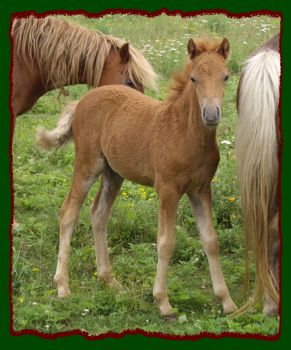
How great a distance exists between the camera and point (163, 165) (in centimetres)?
511

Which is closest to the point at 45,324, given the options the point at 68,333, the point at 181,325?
the point at 68,333

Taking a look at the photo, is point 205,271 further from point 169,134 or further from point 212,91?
point 212,91

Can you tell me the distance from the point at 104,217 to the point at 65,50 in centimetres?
196

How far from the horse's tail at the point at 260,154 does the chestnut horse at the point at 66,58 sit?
2297mm

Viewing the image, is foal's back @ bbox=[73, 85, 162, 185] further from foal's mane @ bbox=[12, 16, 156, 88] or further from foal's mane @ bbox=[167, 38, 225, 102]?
foal's mane @ bbox=[12, 16, 156, 88]

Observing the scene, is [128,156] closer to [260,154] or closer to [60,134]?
[60,134]

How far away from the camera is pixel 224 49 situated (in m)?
4.77

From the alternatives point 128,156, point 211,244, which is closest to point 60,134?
point 128,156

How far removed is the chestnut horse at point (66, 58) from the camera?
22.7 feet

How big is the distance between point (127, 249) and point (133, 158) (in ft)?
3.88

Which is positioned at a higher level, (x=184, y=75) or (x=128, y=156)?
(x=184, y=75)

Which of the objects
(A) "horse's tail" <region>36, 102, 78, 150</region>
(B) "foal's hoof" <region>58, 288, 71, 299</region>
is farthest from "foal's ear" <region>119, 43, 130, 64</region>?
(B) "foal's hoof" <region>58, 288, 71, 299</region>

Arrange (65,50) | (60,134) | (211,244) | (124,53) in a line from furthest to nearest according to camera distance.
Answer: (65,50) → (124,53) → (60,134) → (211,244)

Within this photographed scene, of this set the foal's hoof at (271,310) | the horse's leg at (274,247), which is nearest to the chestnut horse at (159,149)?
the foal's hoof at (271,310)
